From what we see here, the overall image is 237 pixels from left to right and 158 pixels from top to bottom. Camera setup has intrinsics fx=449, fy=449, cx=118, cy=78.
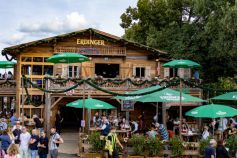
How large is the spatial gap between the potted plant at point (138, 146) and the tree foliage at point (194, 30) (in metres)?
12.3

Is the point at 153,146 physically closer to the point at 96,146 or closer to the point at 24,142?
the point at 96,146

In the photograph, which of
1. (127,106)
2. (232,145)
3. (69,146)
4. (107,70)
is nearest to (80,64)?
(107,70)

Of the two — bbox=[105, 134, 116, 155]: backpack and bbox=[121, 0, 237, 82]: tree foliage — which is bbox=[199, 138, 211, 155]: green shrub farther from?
bbox=[121, 0, 237, 82]: tree foliage

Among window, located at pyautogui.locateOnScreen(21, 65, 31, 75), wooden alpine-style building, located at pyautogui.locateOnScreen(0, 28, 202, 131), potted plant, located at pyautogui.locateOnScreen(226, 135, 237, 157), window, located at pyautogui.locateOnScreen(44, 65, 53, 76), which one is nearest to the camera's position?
potted plant, located at pyautogui.locateOnScreen(226, 135, 237, 157)

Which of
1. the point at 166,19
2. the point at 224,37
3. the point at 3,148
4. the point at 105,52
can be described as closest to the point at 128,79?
the point at 105,52

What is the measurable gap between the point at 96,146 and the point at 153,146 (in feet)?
8.25

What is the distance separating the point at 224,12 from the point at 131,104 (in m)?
8.43

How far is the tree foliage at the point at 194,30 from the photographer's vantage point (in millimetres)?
29656

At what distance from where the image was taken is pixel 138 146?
60.6 ft

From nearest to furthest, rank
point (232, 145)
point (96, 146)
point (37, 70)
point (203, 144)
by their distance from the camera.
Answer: point (232, 145), point (203, 144), point (96, 146), point (37, 70)

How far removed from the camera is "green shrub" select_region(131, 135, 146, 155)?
18.5 m

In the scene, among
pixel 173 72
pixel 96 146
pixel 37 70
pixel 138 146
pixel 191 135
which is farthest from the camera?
pixel 173 72

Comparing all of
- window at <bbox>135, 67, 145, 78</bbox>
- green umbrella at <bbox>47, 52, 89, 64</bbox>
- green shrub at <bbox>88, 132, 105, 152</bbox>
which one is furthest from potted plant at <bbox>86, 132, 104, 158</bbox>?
window at <bbox>135, 67, 145, 78</bbox>

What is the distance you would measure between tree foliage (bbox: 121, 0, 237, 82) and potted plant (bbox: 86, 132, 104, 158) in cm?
1280
